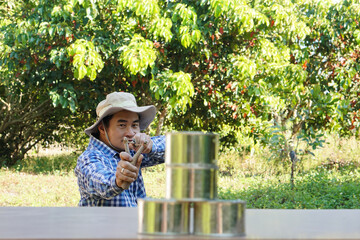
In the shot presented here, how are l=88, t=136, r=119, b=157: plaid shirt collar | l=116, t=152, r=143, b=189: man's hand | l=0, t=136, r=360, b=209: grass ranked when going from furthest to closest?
l=0, t=136, r=360, b=209: grass < l=88, t=136, r=119, b=157: plaid shirt collar < l=116, t=152, r=143, b=189: man's hand

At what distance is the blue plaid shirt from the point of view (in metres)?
2.16

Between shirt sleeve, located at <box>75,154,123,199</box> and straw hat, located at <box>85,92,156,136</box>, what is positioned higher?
straw hat, located at <box>85,92,156,136</box>

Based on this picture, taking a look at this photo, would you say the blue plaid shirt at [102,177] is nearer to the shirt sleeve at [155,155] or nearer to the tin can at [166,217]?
the shirt sleeve at [155,155]

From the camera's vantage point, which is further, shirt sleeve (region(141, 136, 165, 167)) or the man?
shirt sleeve (region(141, 136, 165, 167))

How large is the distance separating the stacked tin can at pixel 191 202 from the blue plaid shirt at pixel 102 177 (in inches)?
34.7

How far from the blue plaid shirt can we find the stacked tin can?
0.88m

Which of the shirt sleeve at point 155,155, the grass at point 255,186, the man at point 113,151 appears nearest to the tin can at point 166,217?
the man at point 113,151

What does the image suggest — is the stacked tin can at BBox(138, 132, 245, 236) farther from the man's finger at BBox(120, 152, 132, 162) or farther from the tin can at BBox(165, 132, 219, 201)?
the man's finger at BBox(120, 152, 132, 162)

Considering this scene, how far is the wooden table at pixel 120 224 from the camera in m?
1.19

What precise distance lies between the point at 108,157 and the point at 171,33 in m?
4.82

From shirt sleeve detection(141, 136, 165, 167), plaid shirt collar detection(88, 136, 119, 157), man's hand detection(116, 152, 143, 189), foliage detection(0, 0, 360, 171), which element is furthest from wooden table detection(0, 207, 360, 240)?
foliage detection(0, 0, 360, 171)

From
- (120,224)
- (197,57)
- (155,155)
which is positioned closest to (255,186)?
(197,57)

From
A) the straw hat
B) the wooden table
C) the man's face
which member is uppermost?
the straw hat

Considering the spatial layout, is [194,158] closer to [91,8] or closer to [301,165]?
[91,8]
